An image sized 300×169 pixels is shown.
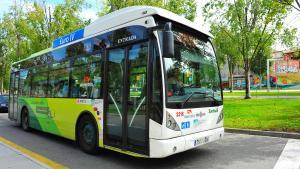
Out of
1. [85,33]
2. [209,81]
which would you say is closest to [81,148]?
[85,33]

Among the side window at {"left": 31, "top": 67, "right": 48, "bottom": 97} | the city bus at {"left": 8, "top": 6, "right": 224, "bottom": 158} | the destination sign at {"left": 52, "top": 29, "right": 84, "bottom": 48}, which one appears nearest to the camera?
the city bus at {"left": 8, "top": 6, "right": 224, "bottom": 158}

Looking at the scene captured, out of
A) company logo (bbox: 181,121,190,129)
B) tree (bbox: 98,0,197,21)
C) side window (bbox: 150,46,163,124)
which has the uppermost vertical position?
tree (bbox: 98,0,197,21)

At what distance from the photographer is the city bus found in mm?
5949

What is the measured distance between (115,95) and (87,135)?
167 cm

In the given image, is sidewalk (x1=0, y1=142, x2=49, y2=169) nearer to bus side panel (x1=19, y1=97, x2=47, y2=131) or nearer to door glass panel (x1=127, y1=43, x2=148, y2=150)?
door glass panel (x1=127, y1=43, x2=148, y2=150)

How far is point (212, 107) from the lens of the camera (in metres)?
7.03

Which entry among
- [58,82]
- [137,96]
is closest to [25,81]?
[58,82]

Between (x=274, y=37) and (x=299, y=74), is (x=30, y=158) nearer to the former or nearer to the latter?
(x=274, y=37)

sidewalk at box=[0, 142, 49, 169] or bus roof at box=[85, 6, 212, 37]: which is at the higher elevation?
bus roof at box=[85, 6, 212, 37]

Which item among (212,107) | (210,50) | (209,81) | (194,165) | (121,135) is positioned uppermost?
(210,50)

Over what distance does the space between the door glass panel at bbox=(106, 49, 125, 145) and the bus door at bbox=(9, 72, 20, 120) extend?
756 cm

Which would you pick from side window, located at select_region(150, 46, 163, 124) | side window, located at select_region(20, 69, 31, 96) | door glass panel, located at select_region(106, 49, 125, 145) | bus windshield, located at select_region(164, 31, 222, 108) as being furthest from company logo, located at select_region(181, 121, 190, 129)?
side window, located at select_region(20, 69, 31, 96)

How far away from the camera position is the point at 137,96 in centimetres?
635

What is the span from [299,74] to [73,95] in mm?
65020
